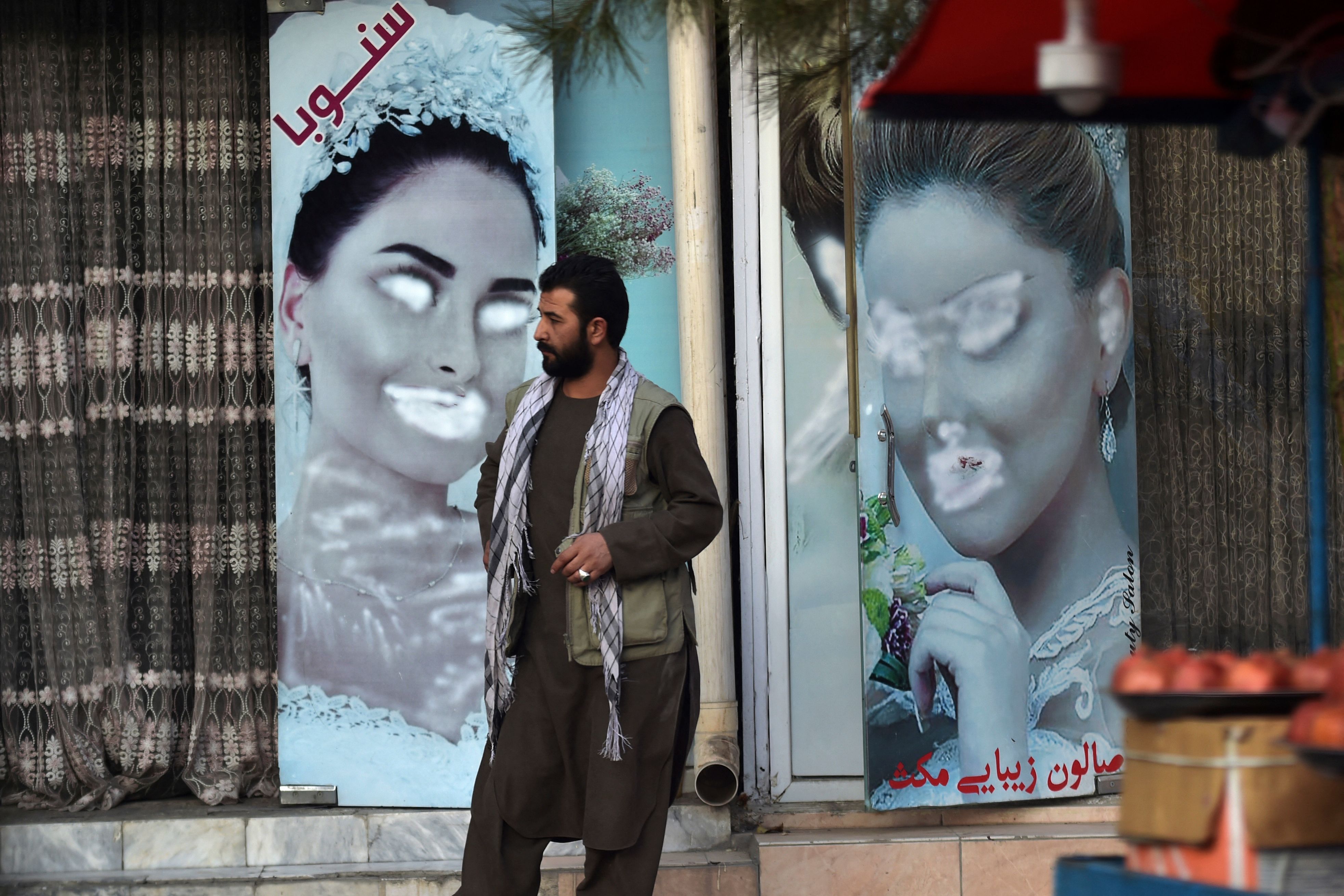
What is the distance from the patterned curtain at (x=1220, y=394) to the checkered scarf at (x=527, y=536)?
7.66 feet

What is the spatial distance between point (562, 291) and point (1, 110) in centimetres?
259

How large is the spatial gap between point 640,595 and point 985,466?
1.64 meters

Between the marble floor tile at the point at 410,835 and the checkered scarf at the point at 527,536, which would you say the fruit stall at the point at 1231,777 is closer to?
the checkered scarf at the point at 527,536

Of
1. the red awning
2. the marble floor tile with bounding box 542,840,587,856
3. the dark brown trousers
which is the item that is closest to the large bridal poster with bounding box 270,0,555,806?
the marble floor tile with bounding box 542,840,587,856

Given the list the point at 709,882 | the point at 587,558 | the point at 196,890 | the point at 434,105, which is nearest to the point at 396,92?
the point at 434,105

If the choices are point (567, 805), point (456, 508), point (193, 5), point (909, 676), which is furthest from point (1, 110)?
point (909, 676)

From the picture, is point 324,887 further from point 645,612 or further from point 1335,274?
point 1335,274

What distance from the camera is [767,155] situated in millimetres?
5090

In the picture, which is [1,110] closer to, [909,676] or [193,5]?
[193,5]

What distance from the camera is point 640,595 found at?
3848 mm

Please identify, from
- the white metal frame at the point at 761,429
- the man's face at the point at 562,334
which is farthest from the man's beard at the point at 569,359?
the white metal frame at the point at 761,429

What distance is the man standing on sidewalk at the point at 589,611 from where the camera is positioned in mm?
3781

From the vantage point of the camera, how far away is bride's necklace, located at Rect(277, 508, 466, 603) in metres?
4.96

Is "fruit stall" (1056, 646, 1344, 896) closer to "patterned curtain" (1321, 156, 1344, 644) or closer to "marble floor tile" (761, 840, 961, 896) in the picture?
"patterned curtain" (1321, 156, 1344, 644)
